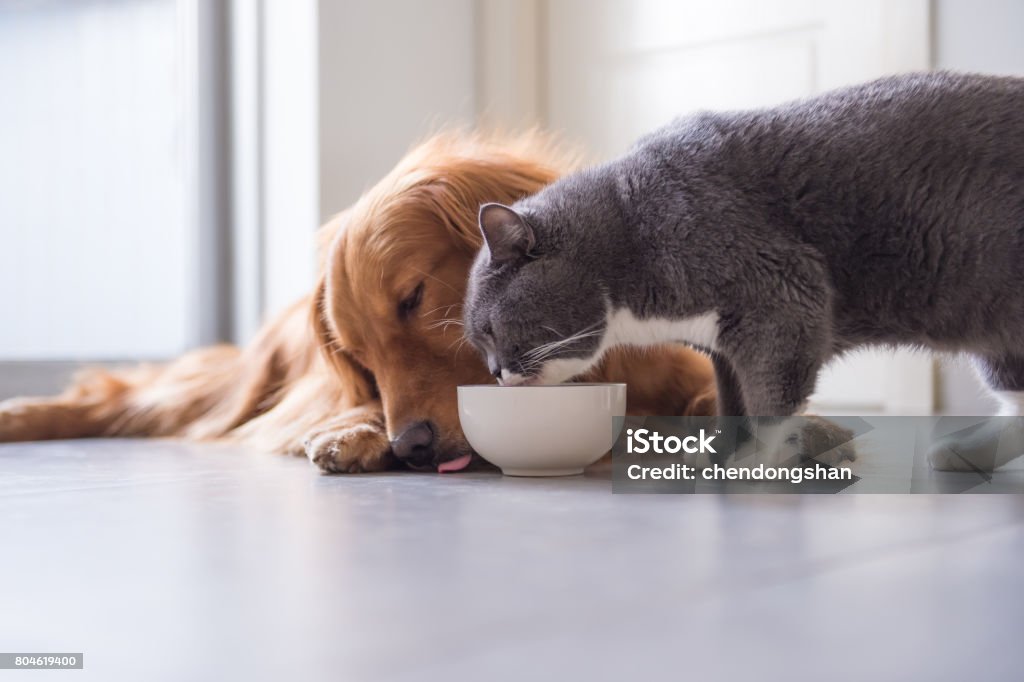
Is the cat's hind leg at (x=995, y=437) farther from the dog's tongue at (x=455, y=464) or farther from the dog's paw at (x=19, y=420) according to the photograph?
the dog's paw at (x=19, y=420)

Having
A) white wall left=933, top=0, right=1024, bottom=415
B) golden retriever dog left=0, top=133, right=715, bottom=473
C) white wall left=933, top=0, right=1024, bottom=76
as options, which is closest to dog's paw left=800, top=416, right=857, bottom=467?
golden retriever dog left=0, top=133, right=715, bottom=473

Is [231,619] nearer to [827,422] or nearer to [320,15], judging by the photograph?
[827,422]

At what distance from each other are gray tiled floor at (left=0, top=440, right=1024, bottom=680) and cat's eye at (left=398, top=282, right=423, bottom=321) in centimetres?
44

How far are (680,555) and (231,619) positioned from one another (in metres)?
0.41

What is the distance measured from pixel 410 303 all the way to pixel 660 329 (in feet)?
1.59

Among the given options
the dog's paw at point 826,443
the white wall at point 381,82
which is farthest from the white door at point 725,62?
the dog's paw at point 826,443

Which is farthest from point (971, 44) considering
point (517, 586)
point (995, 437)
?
point (517, 586)

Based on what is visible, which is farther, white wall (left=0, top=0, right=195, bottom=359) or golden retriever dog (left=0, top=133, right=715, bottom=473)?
white wall (left=0, top=0, right=195, bottom=359)

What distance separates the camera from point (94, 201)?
3.41m

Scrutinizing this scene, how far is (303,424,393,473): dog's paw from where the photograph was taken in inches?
62.9

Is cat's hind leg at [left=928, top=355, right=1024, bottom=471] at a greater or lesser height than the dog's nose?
greater

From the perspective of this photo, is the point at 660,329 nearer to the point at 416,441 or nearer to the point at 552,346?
the point at 552,346

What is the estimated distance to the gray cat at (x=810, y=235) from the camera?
4.12 feet

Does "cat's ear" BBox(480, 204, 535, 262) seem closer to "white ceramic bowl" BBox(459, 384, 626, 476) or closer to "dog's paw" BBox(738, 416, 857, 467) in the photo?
"white ceramic bowl" BBox(459, 384, 626, 476)
